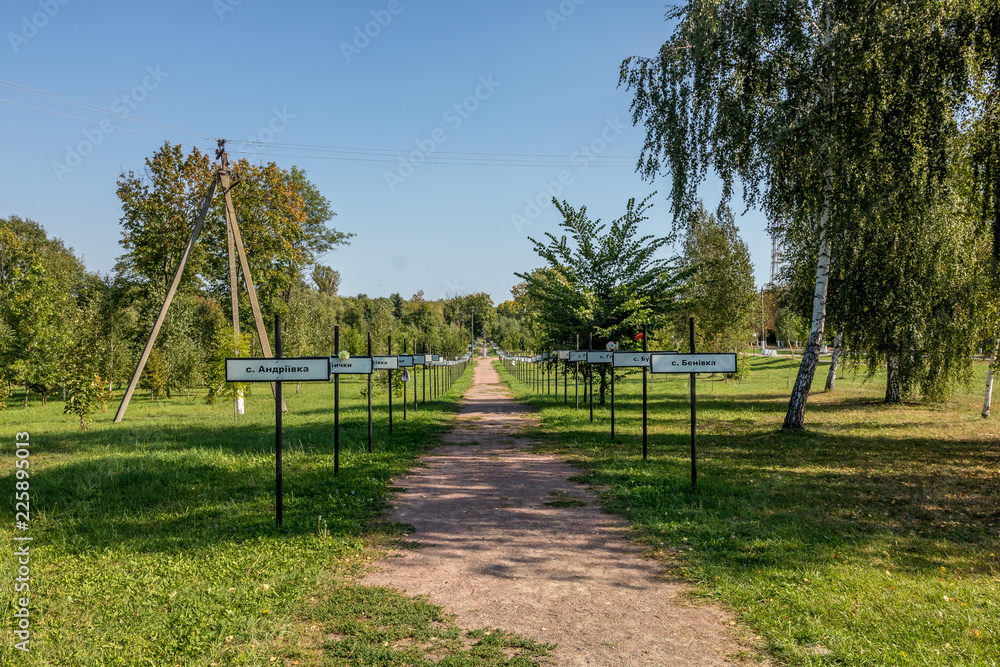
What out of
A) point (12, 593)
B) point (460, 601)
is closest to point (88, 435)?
point (12, 593)

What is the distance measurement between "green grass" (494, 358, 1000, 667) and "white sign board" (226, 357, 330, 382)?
12.7ft

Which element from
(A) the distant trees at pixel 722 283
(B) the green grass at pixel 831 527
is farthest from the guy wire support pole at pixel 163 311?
(A) the distant trees at pixel 722 283

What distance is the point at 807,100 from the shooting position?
43.0 feet

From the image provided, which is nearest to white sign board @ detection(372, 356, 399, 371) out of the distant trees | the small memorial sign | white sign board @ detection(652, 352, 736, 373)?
the small memorial sign

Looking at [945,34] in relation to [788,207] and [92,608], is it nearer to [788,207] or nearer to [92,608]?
[788,207]

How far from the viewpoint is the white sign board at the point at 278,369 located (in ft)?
20.2

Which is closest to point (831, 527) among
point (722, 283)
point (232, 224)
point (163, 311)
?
point (163, 311)

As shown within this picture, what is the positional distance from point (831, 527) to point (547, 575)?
350cm

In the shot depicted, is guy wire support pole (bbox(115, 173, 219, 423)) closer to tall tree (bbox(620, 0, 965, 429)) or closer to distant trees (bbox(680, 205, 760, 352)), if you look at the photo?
tall tree (bbox(620, 0, 965, 429))

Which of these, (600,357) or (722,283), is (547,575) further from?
(722,283)

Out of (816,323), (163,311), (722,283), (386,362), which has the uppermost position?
(722,283)

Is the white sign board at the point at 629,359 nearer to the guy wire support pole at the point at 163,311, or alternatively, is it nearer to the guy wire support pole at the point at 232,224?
the guy wire support pole at the point at 232,224

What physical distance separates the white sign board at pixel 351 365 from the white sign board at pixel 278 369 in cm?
248

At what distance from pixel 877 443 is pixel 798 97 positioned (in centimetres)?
760
